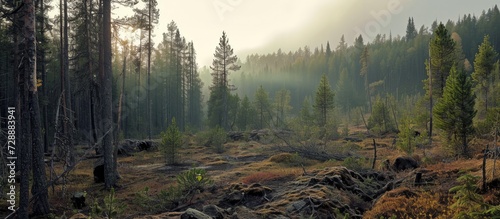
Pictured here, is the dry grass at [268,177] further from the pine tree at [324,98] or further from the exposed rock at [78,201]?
the pine tree at [324,98]

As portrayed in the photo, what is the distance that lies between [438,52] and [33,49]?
3085cm

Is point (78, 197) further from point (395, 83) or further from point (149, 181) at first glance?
point (395, 83)

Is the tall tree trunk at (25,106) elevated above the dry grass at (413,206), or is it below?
above

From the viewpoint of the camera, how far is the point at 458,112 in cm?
1780

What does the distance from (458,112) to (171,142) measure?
19061mm

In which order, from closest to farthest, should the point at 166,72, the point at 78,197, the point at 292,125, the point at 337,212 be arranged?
the point at 337,212 → the point at 78,197 → the point at 292,125 → the point at 166,72

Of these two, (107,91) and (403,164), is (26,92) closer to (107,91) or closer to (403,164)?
(107,91)

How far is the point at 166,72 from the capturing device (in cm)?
6331

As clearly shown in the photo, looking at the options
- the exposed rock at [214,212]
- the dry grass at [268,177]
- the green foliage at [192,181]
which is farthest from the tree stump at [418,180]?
the green foliage at [192,181]

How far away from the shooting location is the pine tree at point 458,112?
17562 millimetres

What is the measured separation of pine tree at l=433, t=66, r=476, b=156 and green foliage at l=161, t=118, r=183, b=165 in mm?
17532

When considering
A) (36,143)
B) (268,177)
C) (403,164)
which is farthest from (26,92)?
(403,164)

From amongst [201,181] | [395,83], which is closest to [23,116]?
[201,181]

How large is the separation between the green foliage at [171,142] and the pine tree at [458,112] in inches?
690
